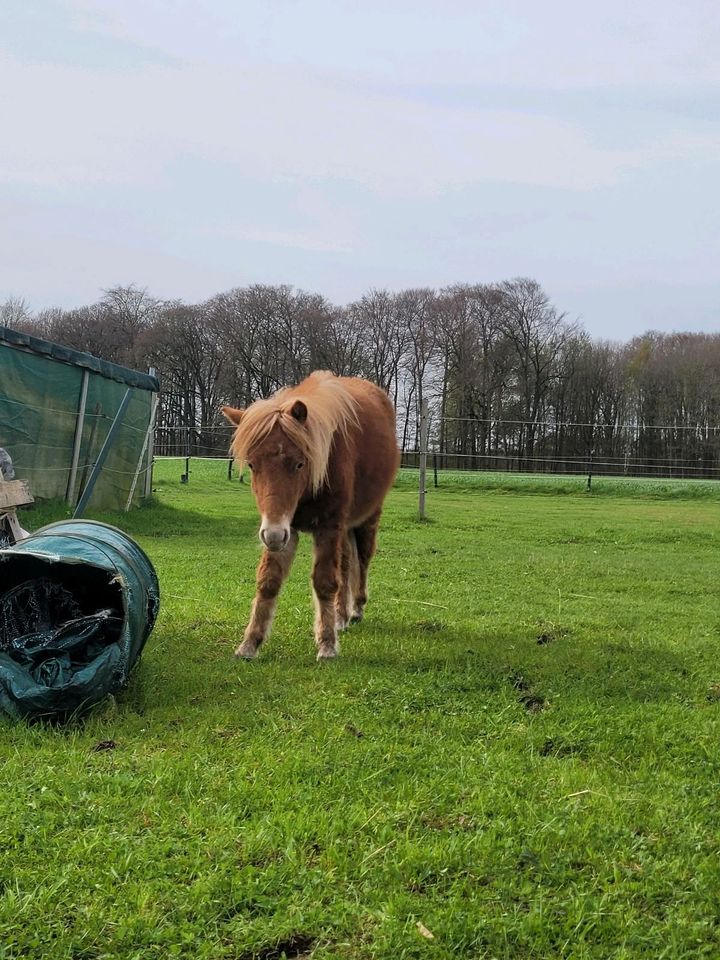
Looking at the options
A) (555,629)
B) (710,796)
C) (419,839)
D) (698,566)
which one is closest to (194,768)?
(419,839)

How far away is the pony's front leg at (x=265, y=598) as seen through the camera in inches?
182

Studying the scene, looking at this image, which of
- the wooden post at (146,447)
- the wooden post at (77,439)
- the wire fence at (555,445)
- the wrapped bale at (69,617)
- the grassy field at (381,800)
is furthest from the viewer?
the wire fence at (555,445)

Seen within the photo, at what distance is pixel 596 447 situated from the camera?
40875 millimetres

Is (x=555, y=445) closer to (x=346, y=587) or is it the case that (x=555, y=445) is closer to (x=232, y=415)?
(x=346, y=587)

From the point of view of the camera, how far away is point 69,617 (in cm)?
410

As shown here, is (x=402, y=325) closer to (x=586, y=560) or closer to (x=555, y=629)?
(x=586, y=560)

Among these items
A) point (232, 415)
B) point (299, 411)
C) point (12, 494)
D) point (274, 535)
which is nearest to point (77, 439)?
point (12, 494)

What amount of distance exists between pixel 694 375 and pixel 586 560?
3746 centimetres

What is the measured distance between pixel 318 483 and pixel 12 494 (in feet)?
7.43

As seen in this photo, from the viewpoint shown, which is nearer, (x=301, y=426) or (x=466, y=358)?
(x=301, y=426)

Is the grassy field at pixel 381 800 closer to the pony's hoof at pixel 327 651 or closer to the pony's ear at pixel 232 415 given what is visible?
the pony's hoof at pixel 327 651

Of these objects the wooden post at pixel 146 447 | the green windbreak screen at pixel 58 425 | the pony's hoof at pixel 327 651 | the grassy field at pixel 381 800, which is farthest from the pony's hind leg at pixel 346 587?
the wooden post at pixel 146 447

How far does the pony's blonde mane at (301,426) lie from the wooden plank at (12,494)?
5.69 ft

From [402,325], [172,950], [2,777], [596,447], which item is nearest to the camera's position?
[172,950]
